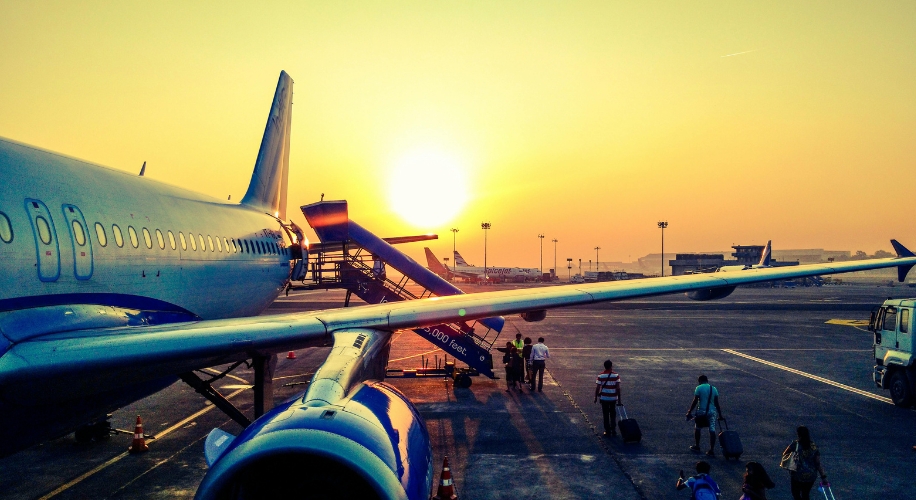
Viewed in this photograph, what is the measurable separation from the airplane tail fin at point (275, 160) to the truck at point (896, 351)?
65.9 feet

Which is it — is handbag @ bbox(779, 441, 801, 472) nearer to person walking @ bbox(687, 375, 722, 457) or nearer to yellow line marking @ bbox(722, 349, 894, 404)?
person walking @ bbox(687, 375, 722, 457)

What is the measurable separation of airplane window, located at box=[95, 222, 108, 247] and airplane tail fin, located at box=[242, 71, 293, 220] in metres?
10.3

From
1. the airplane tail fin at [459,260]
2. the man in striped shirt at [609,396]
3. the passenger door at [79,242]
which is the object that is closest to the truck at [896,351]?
the man in striped shirt at [609,396]

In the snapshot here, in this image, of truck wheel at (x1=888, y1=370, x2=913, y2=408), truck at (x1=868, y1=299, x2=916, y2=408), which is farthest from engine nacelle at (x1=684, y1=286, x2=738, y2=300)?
truck wheel at (x1=888, y1=370, x2=913, y2=408)

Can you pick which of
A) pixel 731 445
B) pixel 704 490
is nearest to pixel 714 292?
pixel 731 445

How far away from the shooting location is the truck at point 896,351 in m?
17.6

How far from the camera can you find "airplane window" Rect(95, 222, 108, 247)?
7953mm

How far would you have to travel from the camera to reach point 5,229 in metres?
6.20

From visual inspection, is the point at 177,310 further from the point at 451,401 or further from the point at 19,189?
the point at 451,401

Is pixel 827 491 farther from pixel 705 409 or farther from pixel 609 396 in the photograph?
Answer: pixel 609 396

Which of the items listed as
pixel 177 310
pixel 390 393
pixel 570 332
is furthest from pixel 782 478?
pixel 570 332

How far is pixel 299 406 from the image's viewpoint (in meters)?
5.41

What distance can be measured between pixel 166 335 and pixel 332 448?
2727mm

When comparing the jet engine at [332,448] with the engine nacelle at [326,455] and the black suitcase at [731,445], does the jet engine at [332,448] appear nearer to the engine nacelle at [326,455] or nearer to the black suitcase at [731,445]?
the engine nacelle at [326,455]
